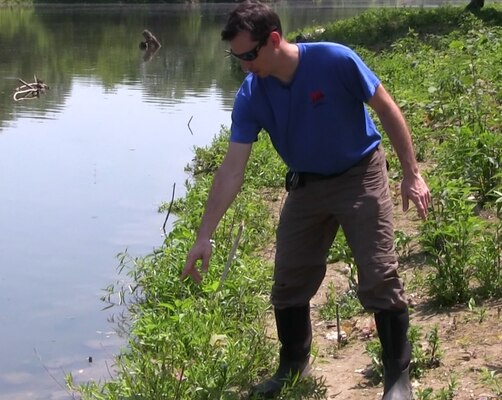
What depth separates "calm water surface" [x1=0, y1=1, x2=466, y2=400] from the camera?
22.6ft

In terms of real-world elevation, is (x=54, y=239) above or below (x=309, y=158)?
below

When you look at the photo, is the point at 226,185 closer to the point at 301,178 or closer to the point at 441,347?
the point at 301,178

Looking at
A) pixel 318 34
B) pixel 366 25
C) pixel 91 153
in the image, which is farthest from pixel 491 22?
pixel 91 153

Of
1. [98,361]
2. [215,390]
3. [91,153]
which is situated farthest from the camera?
[91,153]

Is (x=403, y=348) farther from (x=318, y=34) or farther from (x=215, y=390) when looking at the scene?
(x=318, y=34)

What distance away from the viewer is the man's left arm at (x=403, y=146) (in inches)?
160

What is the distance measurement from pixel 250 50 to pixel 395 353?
1.50m

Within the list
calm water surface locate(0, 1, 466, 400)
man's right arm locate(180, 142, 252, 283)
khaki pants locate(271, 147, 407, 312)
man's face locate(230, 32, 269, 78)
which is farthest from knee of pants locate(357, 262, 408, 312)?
calm water surface locate(0, 1, 466, 400)

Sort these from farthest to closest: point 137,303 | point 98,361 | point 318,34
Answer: point 318,34 < point 137,303 < point 98,361

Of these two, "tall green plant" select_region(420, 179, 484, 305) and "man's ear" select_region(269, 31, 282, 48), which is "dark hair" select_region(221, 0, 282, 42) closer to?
"man's ear" select_region(269, 31, 282, 48)

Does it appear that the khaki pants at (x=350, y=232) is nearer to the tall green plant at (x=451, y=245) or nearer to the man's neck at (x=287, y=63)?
the man's neck at (x=287, y=63)

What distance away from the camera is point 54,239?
968 cm

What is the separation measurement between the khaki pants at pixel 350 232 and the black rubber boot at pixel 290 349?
116 millimetres

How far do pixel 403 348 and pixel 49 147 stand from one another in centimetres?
1194
